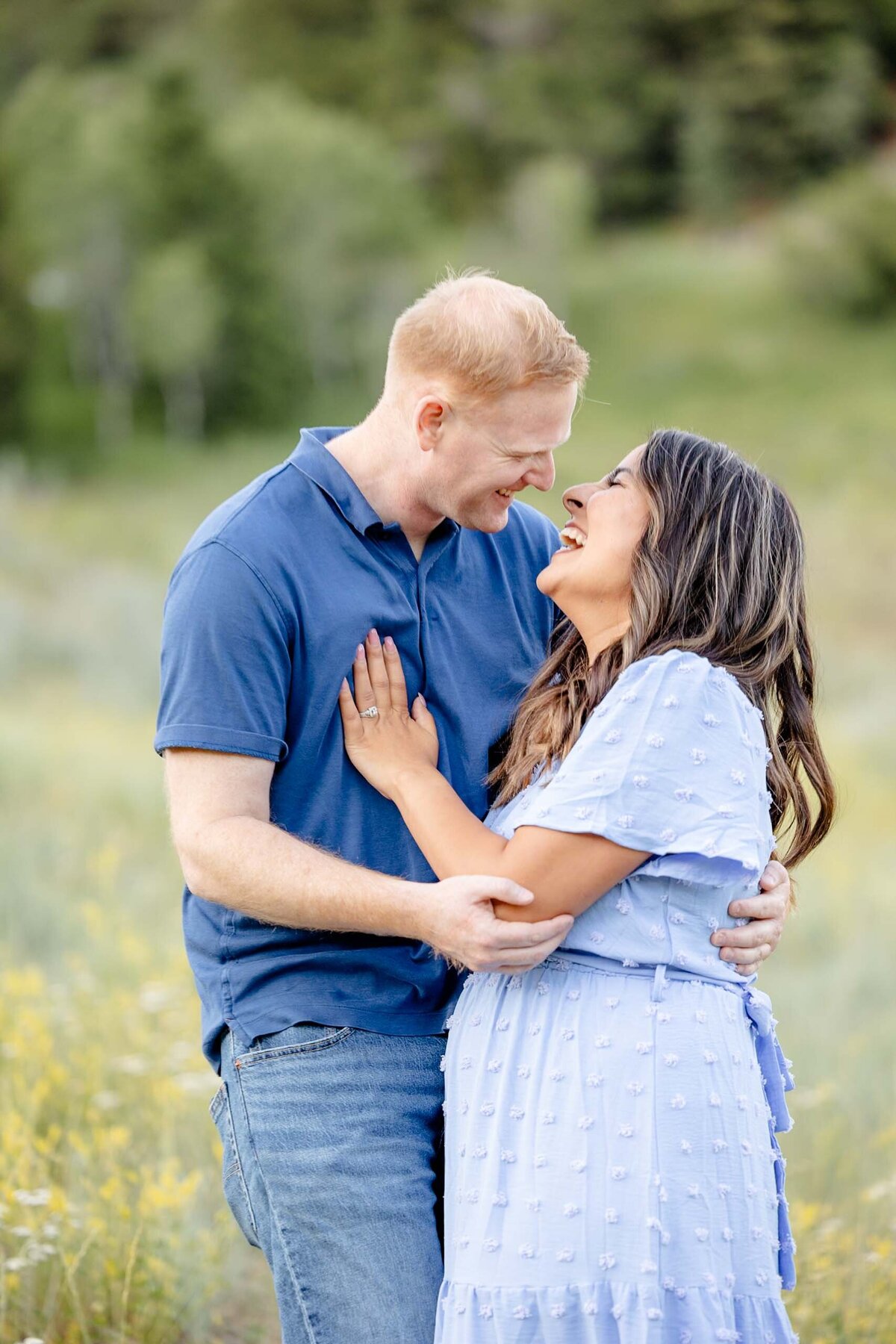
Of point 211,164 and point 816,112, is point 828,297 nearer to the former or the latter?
point 816,112

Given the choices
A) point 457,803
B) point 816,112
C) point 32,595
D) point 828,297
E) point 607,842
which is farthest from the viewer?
point 816,112

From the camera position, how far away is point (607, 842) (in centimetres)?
221

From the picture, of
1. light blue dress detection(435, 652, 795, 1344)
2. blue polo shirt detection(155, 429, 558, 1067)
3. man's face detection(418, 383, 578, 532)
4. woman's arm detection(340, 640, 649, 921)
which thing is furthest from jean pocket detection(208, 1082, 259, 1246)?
man's face detection(418, 383, 578, 532)

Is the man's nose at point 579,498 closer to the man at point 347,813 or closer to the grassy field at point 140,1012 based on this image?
the man at point 347,813

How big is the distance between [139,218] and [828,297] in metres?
20.6

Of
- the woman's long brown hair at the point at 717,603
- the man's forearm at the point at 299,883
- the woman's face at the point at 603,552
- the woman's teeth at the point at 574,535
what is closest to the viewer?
the man's forearm at the point at 299,883

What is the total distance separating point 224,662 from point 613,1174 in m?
1.03

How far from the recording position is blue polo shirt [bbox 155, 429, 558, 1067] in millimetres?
2367

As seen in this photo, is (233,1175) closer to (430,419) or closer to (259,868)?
(259,868)

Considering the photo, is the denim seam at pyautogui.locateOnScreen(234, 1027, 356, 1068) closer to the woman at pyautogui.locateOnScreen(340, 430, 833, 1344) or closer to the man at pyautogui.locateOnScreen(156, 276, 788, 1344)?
the man at pyautogui.locateOnScreen(156, 276, 788, 1344)

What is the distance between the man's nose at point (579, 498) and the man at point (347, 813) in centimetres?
6

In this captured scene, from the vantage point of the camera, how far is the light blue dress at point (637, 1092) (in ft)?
7.07

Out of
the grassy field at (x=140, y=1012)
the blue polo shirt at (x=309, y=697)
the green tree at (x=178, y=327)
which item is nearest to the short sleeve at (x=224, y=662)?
the blue polo shirt at (x=309, y=697)

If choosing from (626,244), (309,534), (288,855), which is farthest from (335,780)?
(626,244)
